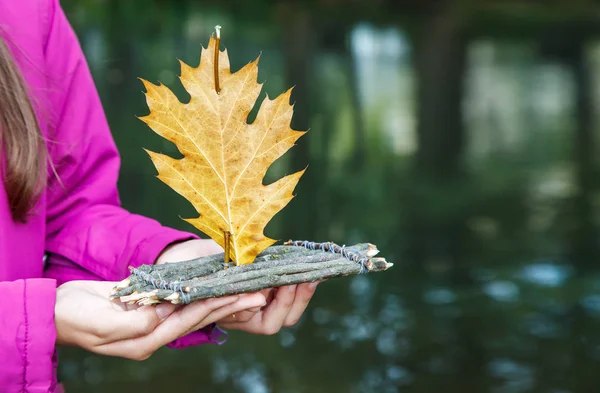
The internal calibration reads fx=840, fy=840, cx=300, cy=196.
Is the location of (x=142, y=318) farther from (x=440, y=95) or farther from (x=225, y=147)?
(x=440, y=95)

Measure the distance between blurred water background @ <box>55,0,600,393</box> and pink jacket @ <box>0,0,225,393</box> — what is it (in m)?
0.38

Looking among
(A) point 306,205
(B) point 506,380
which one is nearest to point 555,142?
(A) point 306,205

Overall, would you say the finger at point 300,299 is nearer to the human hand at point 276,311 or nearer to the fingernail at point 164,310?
the human hand at point 276,311

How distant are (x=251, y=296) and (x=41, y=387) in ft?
1.09

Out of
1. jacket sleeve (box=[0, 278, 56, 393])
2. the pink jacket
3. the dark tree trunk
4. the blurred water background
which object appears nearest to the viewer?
jacket sleeve (box=[0, 278, 56, 393])

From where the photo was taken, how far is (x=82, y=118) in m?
1.55

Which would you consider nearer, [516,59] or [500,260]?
[500,260]

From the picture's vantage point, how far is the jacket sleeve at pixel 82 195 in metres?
1.48

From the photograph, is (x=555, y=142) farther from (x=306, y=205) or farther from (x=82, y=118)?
(x=82, y=118)

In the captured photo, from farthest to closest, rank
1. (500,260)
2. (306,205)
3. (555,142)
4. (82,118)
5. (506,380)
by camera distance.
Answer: (555,142) < (306,205) < (500,260) < (506,380) < (82,118)

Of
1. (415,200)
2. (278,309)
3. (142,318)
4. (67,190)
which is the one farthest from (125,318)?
(415,200)

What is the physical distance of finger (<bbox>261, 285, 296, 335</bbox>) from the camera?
1398 mm

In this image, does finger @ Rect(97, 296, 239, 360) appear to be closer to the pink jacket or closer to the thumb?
the thumb

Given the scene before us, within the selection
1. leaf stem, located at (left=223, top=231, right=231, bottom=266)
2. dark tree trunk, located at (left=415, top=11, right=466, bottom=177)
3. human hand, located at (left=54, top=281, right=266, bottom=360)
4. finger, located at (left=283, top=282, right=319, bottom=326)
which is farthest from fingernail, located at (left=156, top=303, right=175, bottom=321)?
dark tree trunk, located at (left=415, top=11, right=466, bottom=177)
